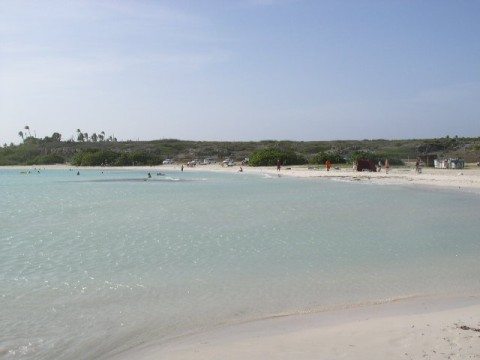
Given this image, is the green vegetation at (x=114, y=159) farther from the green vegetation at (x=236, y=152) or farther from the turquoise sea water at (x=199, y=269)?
the turquoise sea water at (x=199, y=269)

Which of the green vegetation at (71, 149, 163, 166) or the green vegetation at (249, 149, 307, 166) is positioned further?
the green vegetation at (71, 149, 163, 166)

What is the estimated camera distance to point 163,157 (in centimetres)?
9588

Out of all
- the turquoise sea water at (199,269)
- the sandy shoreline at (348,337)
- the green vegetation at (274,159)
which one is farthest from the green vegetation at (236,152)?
the sandy shoreline at (348,337)

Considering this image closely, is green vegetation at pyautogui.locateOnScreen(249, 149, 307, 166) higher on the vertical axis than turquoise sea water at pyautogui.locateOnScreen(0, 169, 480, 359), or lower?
higher

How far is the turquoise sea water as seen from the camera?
632cm

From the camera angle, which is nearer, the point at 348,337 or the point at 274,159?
the point at 348,337

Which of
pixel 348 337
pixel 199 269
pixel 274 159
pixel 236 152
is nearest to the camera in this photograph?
pixel 348 337

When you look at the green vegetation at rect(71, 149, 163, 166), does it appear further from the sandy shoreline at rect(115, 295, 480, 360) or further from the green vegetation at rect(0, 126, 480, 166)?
the sandy shoreline at rect(115, 295, 480, 360)

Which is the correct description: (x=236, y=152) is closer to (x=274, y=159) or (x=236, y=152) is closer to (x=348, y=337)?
(x=274, y=159)

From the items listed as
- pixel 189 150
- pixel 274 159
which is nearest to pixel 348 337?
pixel 274 159

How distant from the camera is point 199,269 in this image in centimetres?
927

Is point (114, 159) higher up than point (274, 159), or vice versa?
point (274, 159)

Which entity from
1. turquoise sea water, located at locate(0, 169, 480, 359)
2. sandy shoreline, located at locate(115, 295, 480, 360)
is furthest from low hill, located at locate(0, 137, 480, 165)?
sandy shoreline, located at locate(115, 295, 480, 360)

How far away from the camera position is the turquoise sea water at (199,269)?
632 cm
